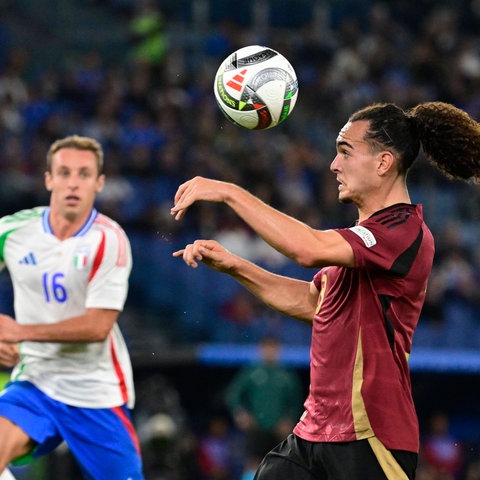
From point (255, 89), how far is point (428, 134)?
0.86 meters

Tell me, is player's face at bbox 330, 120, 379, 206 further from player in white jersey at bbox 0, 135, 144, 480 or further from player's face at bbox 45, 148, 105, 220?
player's face at bbox 45, 148, 105, 220

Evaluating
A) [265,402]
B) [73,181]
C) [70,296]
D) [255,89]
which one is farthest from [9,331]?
[265,402]

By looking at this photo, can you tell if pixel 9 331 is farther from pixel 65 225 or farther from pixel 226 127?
pixel 226 127

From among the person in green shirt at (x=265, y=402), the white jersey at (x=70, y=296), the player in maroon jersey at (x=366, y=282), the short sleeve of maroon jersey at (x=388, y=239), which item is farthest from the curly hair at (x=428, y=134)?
the person in green shirt at (x=265, y=402)

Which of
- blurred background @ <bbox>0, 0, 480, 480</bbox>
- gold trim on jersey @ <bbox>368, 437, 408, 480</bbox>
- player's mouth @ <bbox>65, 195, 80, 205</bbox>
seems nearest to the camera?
gold trim on jersey @ <bbox>368, 437, 408, 480</bbox>

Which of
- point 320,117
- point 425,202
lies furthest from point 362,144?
point 320,117

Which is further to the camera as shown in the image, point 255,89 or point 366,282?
point 255,89

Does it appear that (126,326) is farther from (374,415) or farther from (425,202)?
(374,415)

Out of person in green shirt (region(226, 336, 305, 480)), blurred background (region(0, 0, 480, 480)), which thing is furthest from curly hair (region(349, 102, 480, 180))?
blurred background (region(0, 0, 480, 480))

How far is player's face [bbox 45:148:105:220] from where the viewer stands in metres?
6.27

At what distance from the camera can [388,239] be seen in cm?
436

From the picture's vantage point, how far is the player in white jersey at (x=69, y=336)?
19.2ft

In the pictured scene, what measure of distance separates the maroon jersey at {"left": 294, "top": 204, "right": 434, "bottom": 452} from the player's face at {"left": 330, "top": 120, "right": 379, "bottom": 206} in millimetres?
132

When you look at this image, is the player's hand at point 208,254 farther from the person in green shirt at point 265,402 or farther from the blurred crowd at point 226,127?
the blurred crowd at point 226,127
